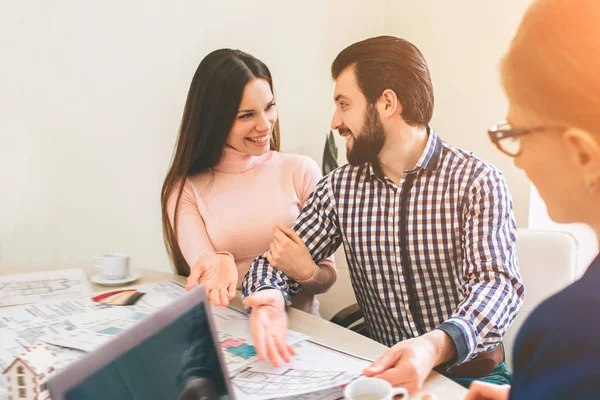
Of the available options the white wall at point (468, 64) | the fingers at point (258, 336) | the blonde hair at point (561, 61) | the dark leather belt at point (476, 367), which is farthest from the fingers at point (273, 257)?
the white wall at point (468, 64)

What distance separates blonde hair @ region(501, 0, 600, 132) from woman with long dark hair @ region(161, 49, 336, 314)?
43.7 inches

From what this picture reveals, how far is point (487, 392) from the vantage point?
780mm

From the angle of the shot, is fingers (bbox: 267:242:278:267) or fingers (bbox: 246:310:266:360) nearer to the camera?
fingers (bbox: 246:310:266:360)

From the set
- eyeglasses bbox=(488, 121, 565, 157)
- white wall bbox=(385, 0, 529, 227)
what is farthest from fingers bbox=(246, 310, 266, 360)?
white wall bbox=(385, 0, 529, 227)

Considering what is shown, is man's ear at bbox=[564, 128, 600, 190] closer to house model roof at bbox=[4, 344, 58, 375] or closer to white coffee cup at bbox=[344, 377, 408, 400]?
white coffee cup at bbox=[344, 377, 408, 400]

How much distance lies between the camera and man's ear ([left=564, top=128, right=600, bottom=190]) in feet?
1.63

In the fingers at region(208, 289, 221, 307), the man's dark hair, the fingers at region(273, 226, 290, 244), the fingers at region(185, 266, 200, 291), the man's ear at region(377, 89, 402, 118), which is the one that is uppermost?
the man's dark hair

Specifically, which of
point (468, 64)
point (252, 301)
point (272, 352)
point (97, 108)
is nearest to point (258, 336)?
point (272, 352)

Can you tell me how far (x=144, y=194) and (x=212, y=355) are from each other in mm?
1584

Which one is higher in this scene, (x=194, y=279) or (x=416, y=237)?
(x=416, y=237)

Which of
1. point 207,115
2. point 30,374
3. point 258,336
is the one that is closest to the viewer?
point 30,374

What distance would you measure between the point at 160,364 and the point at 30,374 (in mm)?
268

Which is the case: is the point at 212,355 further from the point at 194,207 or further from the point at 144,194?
the point at 144,194

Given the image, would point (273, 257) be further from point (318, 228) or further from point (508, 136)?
point (508, 136)
